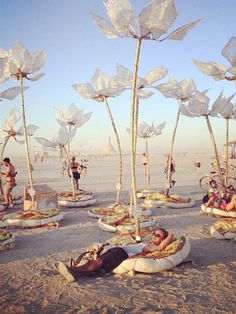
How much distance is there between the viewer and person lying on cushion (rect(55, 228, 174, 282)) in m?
5.30

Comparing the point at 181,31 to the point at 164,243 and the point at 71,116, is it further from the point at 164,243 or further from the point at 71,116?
the point at 71,116

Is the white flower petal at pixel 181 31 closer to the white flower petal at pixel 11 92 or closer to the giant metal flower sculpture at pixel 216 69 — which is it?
the giant metal flower sculpture at pixel 216 69

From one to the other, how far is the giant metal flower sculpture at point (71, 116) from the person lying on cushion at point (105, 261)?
877cm

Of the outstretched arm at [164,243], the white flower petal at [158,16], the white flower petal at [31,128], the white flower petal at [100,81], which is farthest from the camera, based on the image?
the white flower petal at [31,128]

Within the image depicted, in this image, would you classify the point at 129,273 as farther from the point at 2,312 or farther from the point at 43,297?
the point at 2,312

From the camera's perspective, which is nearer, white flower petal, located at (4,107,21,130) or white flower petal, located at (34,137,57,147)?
white flower petal, located at (34,137,57,147)

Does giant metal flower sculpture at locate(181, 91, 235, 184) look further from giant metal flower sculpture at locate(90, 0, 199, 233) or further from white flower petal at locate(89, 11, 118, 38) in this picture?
white flower petal at locate(89, 11, 118, 38)

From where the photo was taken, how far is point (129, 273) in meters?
5.58

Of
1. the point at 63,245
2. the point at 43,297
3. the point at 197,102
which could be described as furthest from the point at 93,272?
the point at 197,102

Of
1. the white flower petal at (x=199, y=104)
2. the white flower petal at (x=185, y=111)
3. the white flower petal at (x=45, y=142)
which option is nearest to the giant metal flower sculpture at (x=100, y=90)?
the white flower petal at (x=185, y=111)

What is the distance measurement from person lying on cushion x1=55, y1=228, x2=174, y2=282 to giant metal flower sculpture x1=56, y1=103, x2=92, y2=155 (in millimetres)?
8772

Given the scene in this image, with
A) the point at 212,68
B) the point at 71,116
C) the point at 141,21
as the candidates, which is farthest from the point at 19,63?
the point at 212,68

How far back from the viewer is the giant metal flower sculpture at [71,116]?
1393cm

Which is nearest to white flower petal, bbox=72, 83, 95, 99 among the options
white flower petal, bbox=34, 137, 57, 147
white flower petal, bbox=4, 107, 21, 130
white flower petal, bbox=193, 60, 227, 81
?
white flower petal, bbox=34, 137, 57, 147
